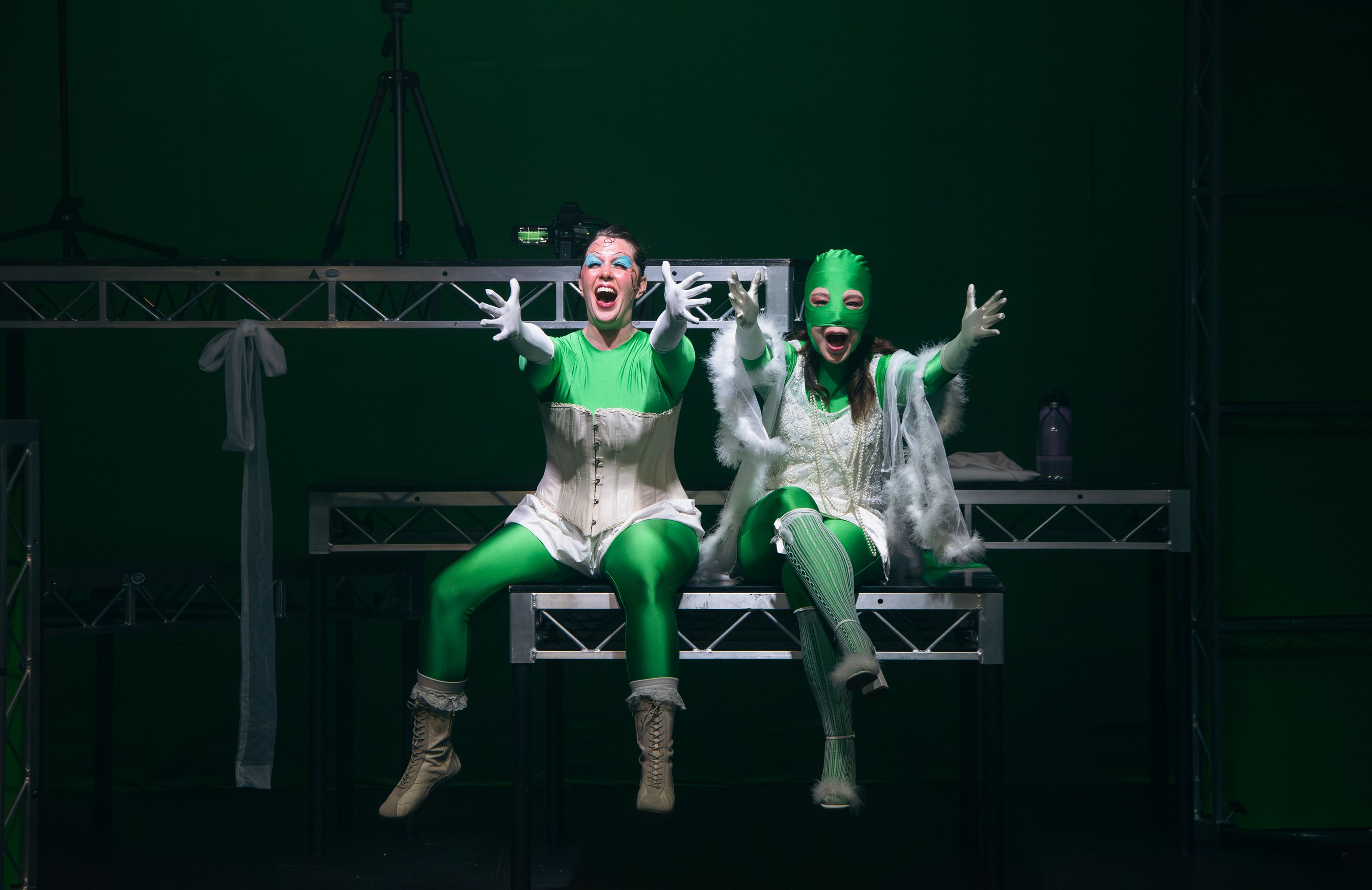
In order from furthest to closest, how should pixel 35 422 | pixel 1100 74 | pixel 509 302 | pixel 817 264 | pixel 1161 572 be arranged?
pixel 1100 74 < pixel 1161 572 < pixel 817 264 < pixel 509 302 < pixel 35 422

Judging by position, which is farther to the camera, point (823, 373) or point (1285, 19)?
point (1285, 19)

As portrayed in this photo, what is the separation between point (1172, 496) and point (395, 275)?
269 centimetres

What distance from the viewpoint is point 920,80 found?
5.17m

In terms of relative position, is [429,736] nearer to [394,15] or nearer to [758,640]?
[758,640]

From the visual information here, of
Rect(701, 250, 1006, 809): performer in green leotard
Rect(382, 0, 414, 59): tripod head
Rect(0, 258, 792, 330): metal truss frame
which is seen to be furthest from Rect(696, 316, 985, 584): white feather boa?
Rect(382, 0, 414, 59): tripod head

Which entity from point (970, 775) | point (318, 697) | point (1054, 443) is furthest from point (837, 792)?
point (318, 697)

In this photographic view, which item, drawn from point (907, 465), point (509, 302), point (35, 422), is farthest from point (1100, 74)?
point (35, 422)

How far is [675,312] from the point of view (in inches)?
140

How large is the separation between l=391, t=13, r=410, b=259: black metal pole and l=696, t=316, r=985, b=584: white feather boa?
140 cm

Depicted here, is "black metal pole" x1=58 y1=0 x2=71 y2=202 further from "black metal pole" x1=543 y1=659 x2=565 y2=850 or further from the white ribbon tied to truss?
"black metal pole" x1=543 y1=659 x2=565 y2=850

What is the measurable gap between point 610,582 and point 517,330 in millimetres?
746

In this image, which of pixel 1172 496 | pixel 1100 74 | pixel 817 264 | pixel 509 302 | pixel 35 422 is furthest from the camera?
pixel 1100 74

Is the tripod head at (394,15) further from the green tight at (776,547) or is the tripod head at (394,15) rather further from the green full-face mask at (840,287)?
the green tight at (776,547)

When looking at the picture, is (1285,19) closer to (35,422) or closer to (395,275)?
(395,275)
